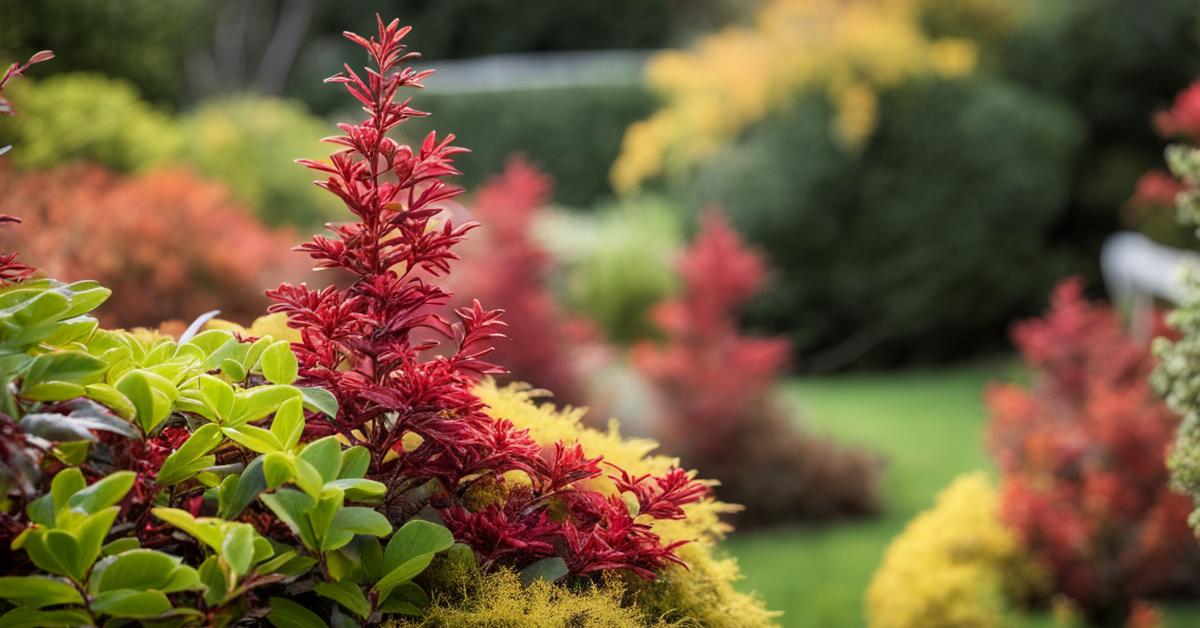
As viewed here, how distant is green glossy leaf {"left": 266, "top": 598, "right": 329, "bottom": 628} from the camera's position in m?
1.42

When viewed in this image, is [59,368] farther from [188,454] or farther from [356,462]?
[356,462]

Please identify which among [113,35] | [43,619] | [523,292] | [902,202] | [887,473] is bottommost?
[43,619]

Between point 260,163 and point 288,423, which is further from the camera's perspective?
point 260,163

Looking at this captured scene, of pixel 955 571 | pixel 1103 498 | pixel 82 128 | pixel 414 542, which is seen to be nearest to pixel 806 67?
pixel 1103 498

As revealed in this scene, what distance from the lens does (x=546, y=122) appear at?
1357 cm

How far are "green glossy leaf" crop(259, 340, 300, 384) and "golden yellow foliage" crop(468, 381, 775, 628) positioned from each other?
314 millimetres

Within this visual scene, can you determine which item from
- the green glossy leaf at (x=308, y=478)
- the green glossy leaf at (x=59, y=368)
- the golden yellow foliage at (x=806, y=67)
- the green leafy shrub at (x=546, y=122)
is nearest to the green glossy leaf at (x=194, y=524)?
the green glossy leaf at (x=308, y=478)

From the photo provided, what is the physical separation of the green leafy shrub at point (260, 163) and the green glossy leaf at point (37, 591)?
526 cm

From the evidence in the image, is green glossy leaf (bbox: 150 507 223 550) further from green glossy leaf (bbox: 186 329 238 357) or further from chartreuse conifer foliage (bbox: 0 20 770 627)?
green glossy leaf (bbox: 186 329 238 357)

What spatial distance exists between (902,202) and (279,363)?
7610 mm

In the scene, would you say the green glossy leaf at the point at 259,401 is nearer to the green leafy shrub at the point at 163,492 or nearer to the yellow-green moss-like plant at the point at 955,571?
the green leafy shrub at the point at 163,492

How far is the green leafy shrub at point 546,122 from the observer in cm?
1353

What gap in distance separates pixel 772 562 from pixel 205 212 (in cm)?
281

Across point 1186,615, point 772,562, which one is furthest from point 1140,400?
point 772,562
